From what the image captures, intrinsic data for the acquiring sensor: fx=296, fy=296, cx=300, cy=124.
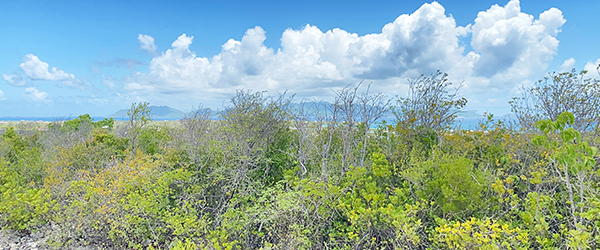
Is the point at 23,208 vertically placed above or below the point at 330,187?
below

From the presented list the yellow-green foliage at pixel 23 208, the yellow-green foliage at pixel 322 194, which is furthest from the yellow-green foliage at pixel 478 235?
the yellow-green foliage at pixel 23 208

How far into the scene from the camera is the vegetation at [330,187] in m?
3.84

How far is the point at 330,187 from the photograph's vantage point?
4.25 metres

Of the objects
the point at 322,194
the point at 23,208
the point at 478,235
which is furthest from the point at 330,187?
the point at 23,208

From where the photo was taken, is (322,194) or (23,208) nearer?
(322,194)

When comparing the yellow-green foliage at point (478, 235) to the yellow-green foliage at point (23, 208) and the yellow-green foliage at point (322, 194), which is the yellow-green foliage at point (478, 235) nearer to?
the yellow-green foliage at point (322, 194)

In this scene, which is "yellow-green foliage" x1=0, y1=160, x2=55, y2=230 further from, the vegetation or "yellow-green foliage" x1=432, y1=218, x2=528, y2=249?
"yellow-green foliage" x1=432, y1=218, x2=528, y2=249

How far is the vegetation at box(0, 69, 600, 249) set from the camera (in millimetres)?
3836

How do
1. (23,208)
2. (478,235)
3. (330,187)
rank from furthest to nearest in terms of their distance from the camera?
1. (23,208)
2. (330,187)
3. (478,235)

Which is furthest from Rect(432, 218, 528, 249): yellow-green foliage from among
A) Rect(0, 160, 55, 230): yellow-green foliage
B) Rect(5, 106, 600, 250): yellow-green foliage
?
Rect(0, 160, 55, 230): yellow-green foliage

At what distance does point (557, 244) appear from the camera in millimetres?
3662

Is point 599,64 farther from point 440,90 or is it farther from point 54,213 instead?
point 54,213

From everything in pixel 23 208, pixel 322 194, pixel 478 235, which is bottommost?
pixel 23 208

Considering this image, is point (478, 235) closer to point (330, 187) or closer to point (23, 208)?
point (330, 187)
